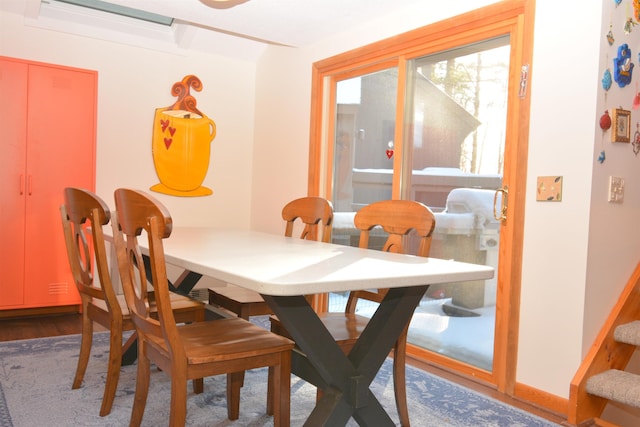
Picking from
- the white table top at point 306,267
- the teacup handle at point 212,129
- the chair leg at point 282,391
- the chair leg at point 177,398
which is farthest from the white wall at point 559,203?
the teacup handle at point 212,129

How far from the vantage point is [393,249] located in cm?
230

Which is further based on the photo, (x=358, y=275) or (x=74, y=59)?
(x=74, y=59)

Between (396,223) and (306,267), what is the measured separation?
2.66ft

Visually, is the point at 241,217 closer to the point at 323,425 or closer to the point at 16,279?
the point at 16,279

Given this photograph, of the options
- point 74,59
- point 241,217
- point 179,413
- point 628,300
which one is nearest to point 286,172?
point 241,217

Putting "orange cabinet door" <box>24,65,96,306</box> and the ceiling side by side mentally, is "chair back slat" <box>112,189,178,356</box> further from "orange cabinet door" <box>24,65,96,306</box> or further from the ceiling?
"orange cabinet door" <box>24,65,96,306</box>

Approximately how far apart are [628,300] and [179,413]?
7.39 ft

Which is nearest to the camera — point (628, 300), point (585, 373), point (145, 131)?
point (585, 373)

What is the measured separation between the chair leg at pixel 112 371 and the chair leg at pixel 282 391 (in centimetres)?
79

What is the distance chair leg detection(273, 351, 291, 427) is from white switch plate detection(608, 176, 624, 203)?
1767 mm

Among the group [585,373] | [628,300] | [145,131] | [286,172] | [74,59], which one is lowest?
[585,373]

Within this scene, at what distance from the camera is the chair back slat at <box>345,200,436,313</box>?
6.99 feet

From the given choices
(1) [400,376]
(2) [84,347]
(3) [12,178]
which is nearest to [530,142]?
(1) [400,376]

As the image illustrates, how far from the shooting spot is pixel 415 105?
11.6ft
